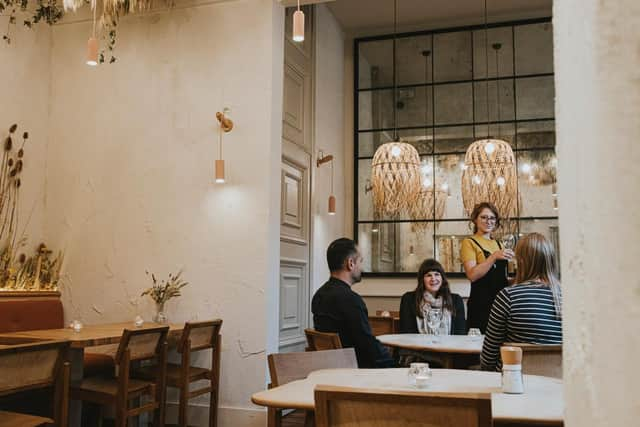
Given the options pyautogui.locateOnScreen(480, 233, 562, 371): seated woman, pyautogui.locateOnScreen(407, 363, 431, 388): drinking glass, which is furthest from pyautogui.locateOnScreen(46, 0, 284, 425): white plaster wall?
pyautogui.locateOnScreen(407, 363, 431, 388): drinking glass

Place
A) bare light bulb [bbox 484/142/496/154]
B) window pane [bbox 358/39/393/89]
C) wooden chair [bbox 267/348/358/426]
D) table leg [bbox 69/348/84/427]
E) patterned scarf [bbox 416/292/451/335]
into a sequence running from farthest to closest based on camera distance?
1. window pane [bbox 358/39/393/89]
2. bare light bulb [bbox 484/142/496/154]
3. patterned scarf [bbox 416/292/451/335]
4. table leg [bbox 69/348/84/427]
5. wooden chair [bbox 267/348/358/426]

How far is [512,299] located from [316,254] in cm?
416

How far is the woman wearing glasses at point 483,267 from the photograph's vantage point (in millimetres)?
4516

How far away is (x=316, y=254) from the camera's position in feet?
22.2

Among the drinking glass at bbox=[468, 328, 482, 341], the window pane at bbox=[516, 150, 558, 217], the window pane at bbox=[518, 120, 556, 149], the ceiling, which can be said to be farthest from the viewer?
the ceiling

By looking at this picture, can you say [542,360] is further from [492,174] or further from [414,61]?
[414,61]

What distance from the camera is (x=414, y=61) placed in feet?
25.3

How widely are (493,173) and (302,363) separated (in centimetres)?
349

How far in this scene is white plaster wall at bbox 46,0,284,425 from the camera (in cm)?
Answer: 462

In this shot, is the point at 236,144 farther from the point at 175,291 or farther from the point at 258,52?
the point at 175,291

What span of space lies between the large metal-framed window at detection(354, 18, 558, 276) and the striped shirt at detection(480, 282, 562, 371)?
4465mm

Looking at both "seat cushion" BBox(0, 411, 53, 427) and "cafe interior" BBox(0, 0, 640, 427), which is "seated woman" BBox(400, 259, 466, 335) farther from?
"seat cushion" BBox(0, 411, 53, 427)

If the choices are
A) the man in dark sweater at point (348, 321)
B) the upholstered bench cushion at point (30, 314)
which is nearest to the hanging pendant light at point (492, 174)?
the man in dark sweater at point (348, 321)

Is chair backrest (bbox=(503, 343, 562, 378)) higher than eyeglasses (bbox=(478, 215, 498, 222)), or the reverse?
eyeglasses (bbox=(478, 215, 498, 222))
